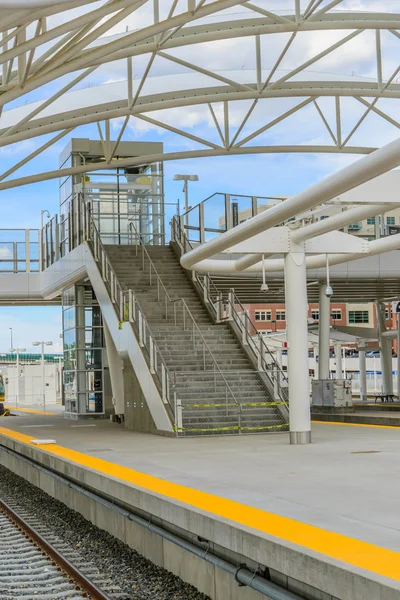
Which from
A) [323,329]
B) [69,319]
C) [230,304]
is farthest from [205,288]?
[69,319]

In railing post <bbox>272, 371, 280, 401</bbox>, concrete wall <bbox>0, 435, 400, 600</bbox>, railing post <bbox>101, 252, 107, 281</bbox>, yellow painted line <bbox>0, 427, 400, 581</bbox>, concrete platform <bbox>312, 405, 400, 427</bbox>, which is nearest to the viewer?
concrete wall <bbox>0, 435, 400, 600</bbox>

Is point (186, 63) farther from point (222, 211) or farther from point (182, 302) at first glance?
point (222, 211)

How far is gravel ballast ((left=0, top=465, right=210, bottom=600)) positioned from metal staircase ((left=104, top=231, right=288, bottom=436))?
15.5 feet

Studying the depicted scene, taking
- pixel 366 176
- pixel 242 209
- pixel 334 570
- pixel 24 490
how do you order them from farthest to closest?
pixel 242 209
pixel 24 490
pixel 366 176
pixel 334 570

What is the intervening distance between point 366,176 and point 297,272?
18.5ft

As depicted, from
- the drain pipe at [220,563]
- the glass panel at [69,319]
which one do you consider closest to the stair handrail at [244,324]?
the glass panel at [69,319]

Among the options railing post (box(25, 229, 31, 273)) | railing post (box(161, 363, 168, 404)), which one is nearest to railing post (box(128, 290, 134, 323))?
railing post (box(161, 363, 168, 404))

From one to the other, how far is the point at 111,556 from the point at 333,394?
66.5ft

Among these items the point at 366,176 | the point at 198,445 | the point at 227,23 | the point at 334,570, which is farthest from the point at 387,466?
the point at 227,23

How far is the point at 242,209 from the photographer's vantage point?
98.3 feet

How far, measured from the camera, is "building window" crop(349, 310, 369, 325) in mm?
122062

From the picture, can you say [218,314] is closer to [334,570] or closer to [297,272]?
[297,272]

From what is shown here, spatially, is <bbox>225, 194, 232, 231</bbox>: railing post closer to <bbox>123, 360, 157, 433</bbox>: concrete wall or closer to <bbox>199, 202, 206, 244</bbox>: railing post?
<bbox>199, 202, 206, 244</bbox>: railing post

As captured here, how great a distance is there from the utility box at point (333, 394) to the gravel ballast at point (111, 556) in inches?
585
